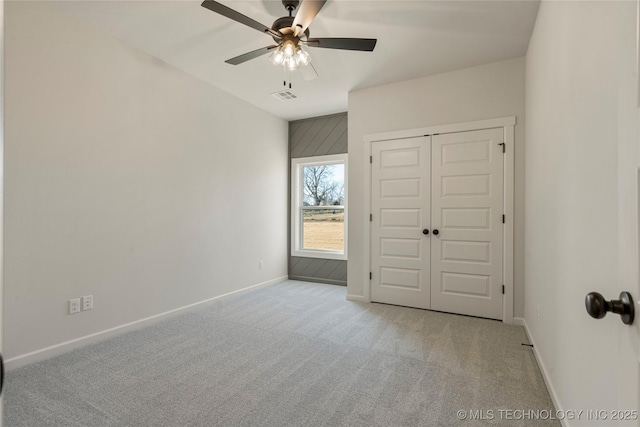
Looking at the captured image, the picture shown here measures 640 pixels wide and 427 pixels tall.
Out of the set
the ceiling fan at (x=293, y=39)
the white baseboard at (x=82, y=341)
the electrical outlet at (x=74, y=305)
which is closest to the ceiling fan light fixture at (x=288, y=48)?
the ceiling fan at (x=293, y=39)

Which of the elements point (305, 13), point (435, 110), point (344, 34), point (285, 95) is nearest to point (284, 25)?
point (305, 13)

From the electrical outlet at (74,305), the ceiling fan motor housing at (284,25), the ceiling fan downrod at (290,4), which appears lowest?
the electrical outlet at (74,305)

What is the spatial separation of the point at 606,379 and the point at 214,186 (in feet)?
12.8

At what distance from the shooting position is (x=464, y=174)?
3469 mm

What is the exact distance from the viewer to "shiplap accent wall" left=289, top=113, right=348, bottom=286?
500 centimetres

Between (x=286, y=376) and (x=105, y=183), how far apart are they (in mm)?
2366

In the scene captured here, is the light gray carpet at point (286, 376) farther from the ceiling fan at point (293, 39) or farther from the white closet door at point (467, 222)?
the ceiling fan at point (293, 39)

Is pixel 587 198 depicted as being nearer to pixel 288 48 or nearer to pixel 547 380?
pixel 547 380

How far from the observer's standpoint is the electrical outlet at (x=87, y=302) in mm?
2690

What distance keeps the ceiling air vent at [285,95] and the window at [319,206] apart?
44.8 inches

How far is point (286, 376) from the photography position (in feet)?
7.22

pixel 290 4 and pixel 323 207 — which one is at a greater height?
pixel 290 4

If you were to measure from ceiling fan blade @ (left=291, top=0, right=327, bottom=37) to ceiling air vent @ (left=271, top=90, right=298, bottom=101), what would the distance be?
1.93 m

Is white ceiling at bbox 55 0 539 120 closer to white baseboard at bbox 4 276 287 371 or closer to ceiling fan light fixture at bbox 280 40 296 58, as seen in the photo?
ceiling fan light fixture at bbox 280 40 296 58
